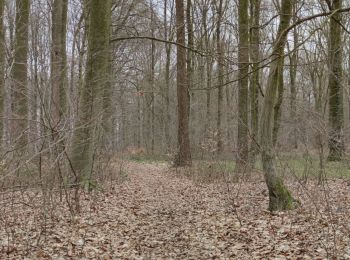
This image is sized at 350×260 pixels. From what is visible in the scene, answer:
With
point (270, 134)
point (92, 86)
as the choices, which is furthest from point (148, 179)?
point (270, 134)

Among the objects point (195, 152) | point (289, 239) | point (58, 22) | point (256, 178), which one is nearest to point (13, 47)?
point (58, 22)

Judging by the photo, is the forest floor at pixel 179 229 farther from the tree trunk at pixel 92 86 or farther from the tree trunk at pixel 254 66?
the tree trunk at pixel 254 66

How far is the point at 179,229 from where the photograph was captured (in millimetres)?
7012

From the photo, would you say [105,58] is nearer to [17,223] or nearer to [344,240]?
[17,223]

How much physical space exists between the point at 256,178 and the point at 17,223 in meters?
6.98

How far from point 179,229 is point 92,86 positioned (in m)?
4.04

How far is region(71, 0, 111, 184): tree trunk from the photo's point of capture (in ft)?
29.0

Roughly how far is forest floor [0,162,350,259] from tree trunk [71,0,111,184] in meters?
0.85

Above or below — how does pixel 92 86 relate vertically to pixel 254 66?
below

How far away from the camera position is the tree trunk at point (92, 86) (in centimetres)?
885

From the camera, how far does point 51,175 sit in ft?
22.1

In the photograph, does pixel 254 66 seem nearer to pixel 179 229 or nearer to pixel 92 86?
pixel 92 86

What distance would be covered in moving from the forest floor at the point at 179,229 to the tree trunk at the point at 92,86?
846 mm

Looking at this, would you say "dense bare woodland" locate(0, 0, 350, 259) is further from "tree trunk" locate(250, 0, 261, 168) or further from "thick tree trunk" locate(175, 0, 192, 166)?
"thick tree trunk" locate(175, 0, 192, 166)
